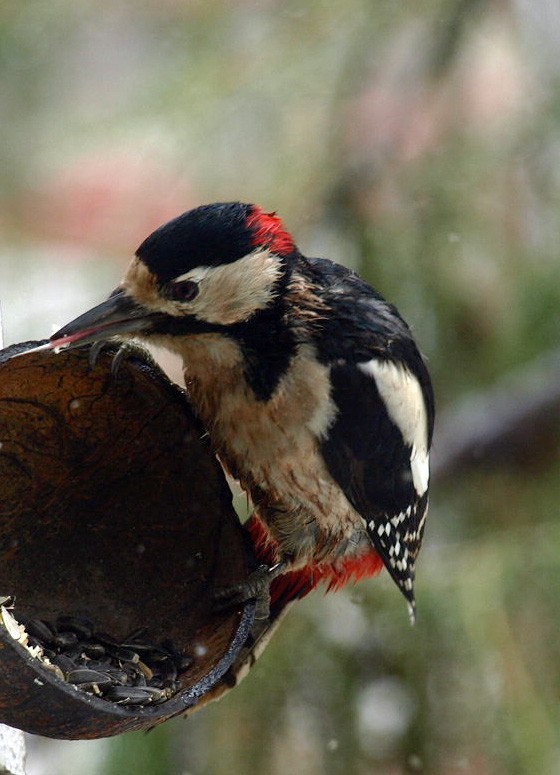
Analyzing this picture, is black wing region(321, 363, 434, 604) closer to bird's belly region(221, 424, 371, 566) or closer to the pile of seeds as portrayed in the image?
bird's belly region(221, 424, 371, 566)

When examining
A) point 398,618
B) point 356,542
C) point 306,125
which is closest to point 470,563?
point 398,618

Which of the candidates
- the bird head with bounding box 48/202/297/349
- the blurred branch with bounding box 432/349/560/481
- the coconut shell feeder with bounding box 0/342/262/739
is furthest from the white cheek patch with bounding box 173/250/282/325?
the blurred branch with bounding box 432/349/560/481

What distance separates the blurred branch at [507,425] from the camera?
3.53 metres

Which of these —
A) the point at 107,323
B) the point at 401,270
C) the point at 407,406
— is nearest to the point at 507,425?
the point at 401,270

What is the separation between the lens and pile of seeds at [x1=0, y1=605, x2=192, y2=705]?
1719mm

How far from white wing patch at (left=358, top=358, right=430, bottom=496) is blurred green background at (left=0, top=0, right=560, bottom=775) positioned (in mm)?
602

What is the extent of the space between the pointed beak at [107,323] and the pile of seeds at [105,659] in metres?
0.40

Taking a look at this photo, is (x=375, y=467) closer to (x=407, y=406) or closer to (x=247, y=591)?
(x=407, y=406)

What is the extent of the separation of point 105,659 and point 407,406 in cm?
77

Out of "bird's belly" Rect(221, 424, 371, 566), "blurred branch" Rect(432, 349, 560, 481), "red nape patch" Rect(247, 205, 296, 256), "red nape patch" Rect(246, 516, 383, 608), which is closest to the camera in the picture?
"red nape patch" Rect(247, 205, 296, 256)

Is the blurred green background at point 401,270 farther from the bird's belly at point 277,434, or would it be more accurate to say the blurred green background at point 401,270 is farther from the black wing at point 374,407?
the bird's belly at point 277,434

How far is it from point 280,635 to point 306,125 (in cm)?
133

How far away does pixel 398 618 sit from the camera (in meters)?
2.94

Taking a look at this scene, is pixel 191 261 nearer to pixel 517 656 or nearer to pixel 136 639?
pixel 136 639
